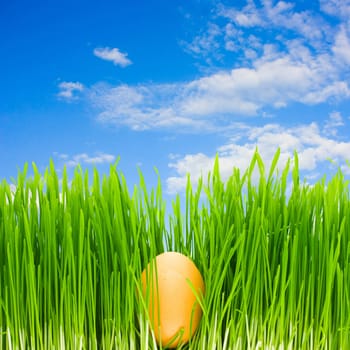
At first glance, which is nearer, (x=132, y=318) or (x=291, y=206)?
(x=132, y=318)

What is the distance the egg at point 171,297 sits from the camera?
1609 mm

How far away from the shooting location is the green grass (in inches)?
64.9

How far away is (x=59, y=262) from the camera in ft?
5.65

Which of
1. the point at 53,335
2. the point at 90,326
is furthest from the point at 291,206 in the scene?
the point at 53,335

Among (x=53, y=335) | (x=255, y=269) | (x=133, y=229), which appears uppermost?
(x=133, y=229)

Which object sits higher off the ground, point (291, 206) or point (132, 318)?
point (291, 206)

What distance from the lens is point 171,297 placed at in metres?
1.61

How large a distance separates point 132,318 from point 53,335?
0.88ft

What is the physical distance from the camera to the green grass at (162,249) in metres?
1.65

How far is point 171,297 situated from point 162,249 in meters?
0.25

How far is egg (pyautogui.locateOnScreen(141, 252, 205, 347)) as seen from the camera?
1609 mm

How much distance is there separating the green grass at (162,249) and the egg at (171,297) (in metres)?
0.04

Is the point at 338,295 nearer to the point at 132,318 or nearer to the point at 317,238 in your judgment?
the point at 317,238

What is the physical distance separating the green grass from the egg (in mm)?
38
